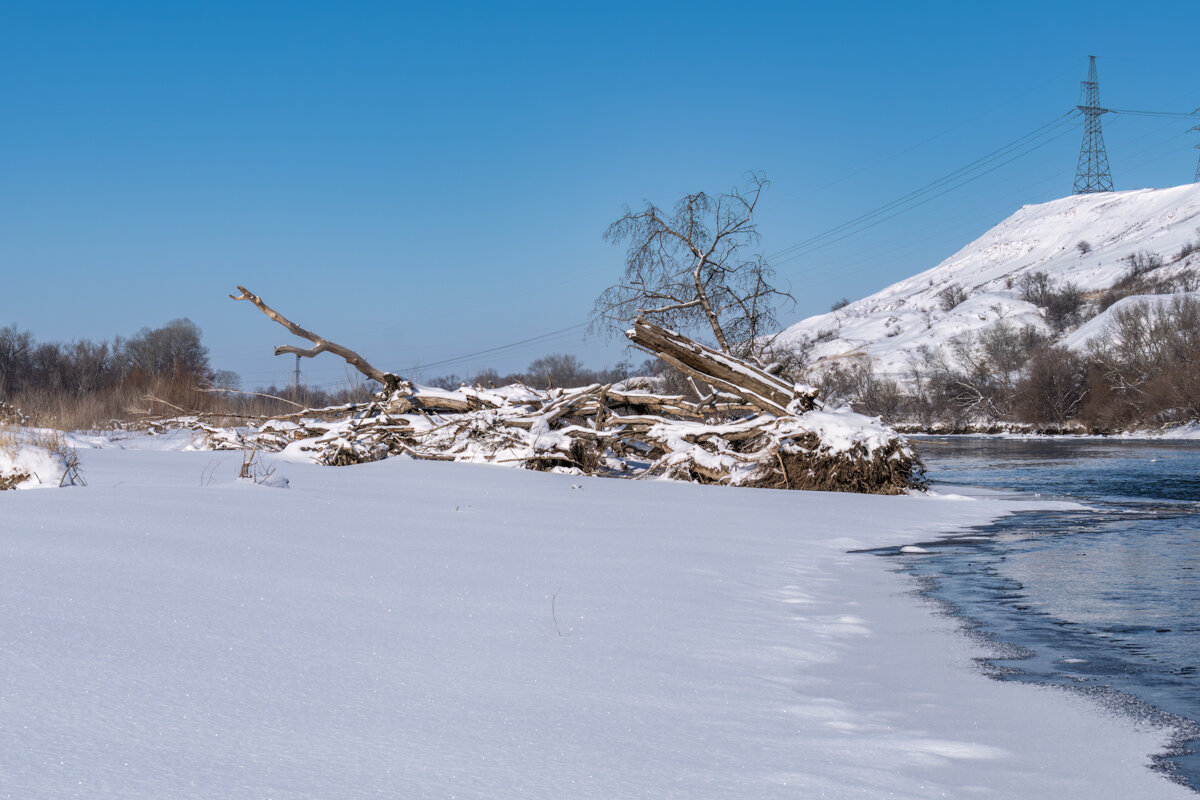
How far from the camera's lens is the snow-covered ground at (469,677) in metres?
1.51

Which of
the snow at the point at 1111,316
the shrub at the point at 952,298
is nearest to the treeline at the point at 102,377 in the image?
the snow at the point at 1111,316

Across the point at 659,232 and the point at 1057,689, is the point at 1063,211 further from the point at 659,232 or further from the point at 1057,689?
the point at 1057,689

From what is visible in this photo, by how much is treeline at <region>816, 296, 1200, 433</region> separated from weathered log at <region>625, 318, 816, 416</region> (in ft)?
68.5

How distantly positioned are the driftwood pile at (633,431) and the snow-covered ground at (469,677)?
5225 millimetres

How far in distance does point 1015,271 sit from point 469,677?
13460 centimetres

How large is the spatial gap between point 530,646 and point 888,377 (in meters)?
59.3

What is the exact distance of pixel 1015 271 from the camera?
121 m

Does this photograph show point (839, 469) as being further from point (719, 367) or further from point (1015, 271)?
point (1015, 271)

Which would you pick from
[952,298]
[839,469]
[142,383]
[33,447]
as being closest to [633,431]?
[839,469]

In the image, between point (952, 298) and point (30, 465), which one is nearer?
point (30, 465)

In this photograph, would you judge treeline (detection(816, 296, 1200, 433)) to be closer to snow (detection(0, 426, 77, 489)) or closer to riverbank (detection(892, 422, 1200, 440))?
riverbank (detection(892, 422, 1200, 440))

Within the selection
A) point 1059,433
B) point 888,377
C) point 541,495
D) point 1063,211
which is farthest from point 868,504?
point 1063,211

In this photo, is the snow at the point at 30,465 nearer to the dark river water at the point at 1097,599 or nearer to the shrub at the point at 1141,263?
the dark river water at the point at 1097,599

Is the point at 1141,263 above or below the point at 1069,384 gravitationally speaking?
above
